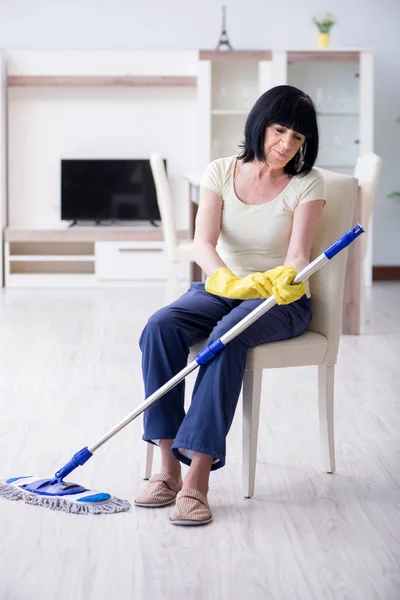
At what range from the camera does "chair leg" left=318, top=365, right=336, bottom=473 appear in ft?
8.34

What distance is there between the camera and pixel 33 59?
6.33m

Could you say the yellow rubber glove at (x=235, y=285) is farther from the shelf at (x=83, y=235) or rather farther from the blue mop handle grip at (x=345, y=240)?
the shelf at (x=83, y=235)

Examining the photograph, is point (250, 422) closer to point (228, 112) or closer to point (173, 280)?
point (173, 280)

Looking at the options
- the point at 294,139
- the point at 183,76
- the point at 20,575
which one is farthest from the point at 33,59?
the point at 20,575

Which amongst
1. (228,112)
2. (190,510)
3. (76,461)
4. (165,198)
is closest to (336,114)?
(228,112)

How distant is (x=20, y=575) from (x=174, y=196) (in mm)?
4864

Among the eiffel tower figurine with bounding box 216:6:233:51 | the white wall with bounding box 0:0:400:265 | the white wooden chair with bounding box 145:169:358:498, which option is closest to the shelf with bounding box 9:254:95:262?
the white wall with bounding box 0:0:400:265

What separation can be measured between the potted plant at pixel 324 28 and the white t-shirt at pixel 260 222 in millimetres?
3980

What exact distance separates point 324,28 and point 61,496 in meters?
4.65

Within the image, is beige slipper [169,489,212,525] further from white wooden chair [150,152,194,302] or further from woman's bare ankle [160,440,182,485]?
white wooden chair [150,152,194,302]

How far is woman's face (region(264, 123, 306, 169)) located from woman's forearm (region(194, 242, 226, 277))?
0.89 feet

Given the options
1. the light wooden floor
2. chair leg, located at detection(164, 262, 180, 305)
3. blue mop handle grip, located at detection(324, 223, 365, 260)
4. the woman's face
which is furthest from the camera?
chair leg, located at detection(164, 262, 180, 305)

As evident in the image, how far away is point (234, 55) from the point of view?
6.20 meters

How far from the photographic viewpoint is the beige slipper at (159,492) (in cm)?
230
